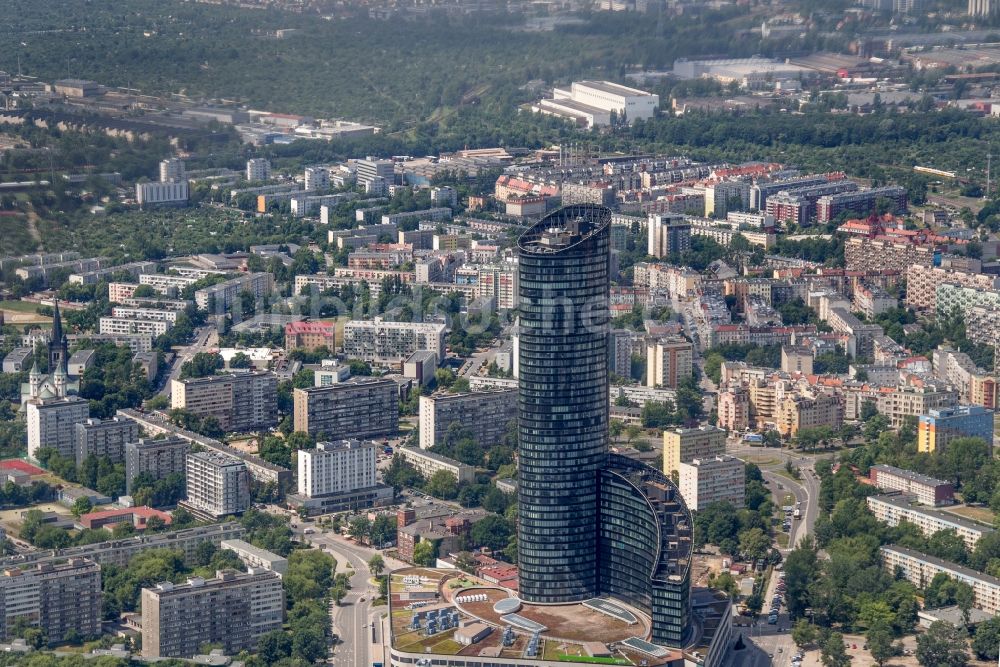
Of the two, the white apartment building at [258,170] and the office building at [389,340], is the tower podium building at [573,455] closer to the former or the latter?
the office building at [389,340]

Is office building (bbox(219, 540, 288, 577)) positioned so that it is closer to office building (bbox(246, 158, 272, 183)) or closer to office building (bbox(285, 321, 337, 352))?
office building (bbox(285, 321, 337, 352))

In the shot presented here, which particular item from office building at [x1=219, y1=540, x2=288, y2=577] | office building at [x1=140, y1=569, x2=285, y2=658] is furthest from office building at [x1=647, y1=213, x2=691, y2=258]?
office building at [x1=140, y1=569, x2=285, y2=658]

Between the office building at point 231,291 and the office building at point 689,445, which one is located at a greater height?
the office building at point 689,445

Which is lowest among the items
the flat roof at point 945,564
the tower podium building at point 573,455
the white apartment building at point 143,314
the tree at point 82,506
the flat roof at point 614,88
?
the tree at point 82,506

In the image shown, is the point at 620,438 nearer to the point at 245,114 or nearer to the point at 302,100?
the point at 245,114

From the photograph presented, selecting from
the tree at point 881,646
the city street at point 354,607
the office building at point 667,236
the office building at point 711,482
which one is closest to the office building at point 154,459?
the city street at point 354,607

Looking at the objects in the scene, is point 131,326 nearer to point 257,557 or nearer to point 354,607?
point 257,557

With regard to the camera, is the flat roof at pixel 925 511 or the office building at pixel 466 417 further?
the office building at pixel 466 417

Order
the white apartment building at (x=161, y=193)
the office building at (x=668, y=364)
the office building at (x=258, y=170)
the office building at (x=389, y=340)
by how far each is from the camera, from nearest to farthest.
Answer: the white apartment building at (x=161, y=193) → the office building at (x=668, y=364) → the office building at (x=389, y=340) → the office building at (x=258, y=170)
